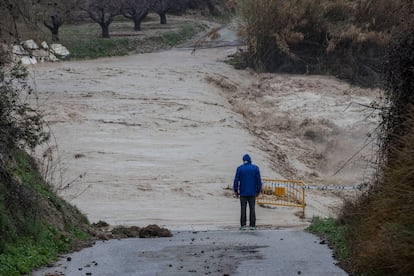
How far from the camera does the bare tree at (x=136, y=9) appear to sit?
7181cm

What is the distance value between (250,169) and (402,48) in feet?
23.1

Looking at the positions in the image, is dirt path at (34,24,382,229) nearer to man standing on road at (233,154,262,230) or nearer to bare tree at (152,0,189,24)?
man standing on road at (233,154,262,230)

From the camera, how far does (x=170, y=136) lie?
37656mm

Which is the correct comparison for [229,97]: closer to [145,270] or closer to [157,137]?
[157,137]

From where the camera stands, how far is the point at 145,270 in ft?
39.5

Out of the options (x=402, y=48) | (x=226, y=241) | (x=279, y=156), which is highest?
(x=402, y=48)

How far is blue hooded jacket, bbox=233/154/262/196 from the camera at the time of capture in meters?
19.6

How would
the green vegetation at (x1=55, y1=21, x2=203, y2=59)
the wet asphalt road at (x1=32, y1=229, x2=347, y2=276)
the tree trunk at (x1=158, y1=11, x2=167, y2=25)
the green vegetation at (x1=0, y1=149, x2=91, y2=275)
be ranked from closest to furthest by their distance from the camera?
the wet asphalt road at (x1=32, y1=229, x2=347, y2=276) < the green vegetation at (x1=0, y1=149, x2=91, y2=275) < the green vegetation at (x1=55, y1=21, x2=203, y2=59) < the tree trunk at (x1=158, y1=11, x2=167, y2=25)

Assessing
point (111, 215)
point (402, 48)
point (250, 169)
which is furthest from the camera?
point (111, 215)

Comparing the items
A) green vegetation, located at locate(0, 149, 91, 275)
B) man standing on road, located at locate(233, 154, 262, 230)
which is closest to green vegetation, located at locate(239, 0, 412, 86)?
man standing on road, located at locate(233, 154, 262, 230)

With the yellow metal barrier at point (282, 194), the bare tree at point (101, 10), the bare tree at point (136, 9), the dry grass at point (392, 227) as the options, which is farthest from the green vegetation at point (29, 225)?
the bare tree at point (136, 9)

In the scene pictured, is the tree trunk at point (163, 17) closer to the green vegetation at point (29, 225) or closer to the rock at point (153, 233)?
the rock at point (153, 233)

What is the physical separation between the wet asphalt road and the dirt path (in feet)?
21.4

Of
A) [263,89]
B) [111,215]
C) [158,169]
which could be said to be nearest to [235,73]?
[263,89]
